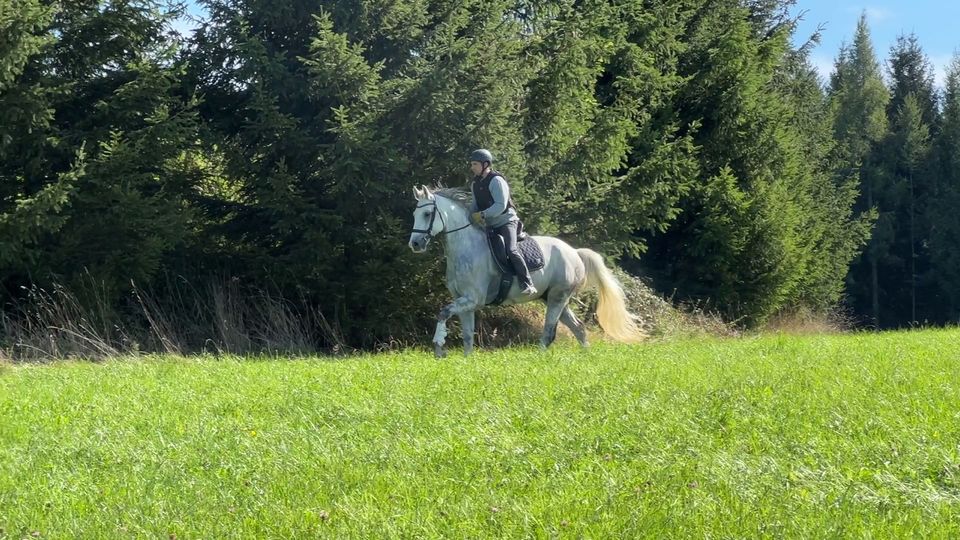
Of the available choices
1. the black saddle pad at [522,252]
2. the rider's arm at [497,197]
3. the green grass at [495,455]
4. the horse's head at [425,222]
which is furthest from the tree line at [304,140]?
the green grass at [495,455]

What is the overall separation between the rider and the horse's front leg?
30.8 inches

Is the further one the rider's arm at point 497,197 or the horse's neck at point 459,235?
the horse's neck at point 459,235

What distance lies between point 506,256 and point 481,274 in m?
0.42

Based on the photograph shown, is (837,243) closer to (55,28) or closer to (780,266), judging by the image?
(780,266)

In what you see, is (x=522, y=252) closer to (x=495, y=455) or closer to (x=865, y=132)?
(x=495, y=455)

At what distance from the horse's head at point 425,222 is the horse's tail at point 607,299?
284 centimetres

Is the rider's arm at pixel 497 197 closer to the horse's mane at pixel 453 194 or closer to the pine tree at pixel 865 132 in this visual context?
the horse's mane at pixel 453 194

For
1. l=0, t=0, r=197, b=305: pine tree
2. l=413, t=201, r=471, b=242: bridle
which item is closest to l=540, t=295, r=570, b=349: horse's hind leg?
l=413, t=201, r=471, b=242: bridle

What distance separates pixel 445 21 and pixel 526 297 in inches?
204

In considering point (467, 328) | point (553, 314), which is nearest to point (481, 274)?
point (467, 328)

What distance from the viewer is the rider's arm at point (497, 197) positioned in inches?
508

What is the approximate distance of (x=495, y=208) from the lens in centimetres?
1289

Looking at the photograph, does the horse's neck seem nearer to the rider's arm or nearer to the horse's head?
the horse's head

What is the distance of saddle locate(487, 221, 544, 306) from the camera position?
13422 millimetres
